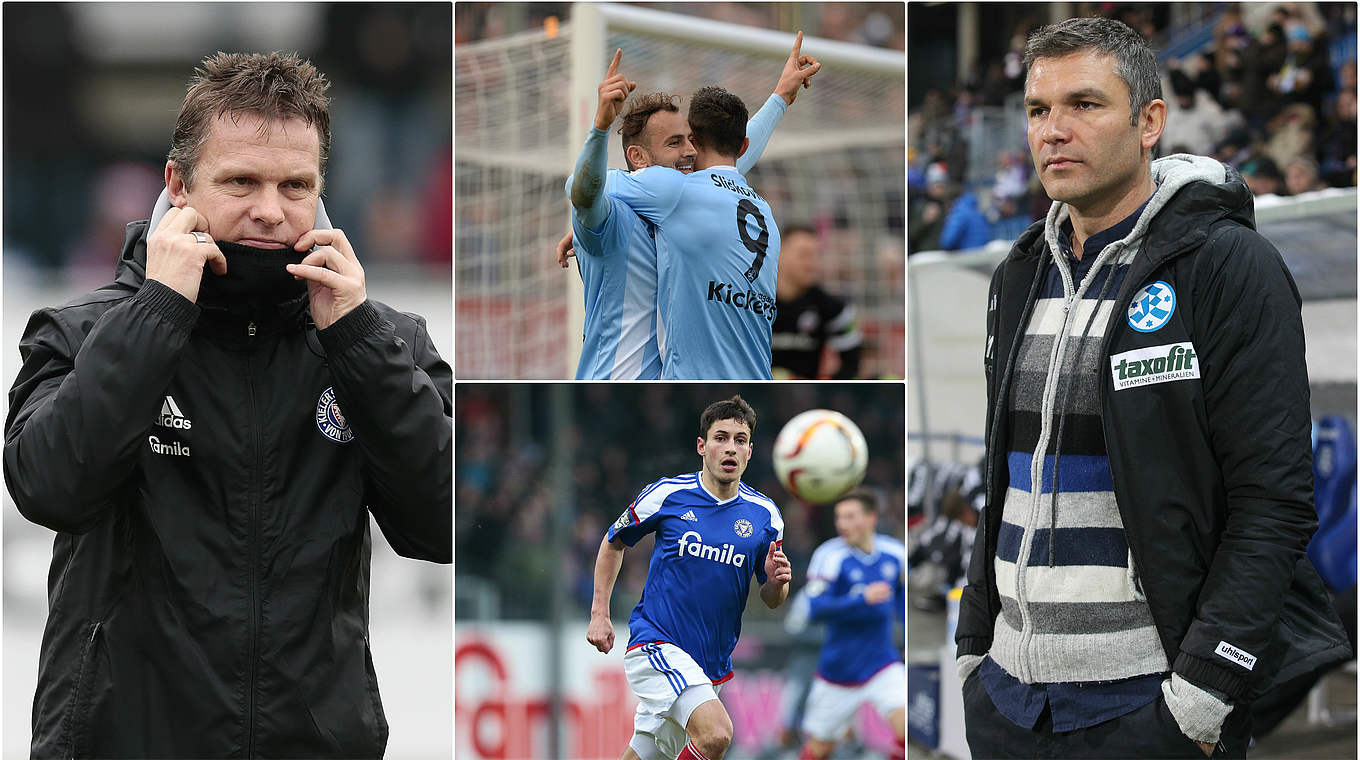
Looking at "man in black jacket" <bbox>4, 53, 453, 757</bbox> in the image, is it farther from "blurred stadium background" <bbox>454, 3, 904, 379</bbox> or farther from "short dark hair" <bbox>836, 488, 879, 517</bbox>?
"short dark hair" <bbox>836, 488, 879, 517</bbox>

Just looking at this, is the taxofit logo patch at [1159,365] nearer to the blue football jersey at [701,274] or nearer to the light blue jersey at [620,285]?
the blue football jersey at [701,274]

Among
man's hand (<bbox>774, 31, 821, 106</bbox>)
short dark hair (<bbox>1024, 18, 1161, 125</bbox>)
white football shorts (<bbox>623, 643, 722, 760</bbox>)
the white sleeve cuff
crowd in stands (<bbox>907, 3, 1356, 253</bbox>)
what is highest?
crowd in stands (<bbox>907, 3, 1356, 253</bbox>)

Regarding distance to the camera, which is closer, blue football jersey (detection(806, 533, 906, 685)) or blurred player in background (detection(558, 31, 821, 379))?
blurred player in background (detection(558, 31, 821, 379))

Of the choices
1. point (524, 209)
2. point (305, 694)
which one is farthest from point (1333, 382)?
point (305, 694)

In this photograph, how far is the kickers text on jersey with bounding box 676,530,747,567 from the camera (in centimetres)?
307

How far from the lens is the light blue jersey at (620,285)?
3.23m

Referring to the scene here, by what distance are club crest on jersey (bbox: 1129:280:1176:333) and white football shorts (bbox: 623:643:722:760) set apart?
1.45m

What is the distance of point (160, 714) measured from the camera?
2057mm

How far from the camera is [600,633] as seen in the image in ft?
10.7

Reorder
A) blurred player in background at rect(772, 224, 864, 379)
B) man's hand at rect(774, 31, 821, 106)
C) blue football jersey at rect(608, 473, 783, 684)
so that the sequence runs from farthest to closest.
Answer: blurred player in background at rect(772, 224, 864, 379) < man's hand at rect(774, 31, 821, 106) < blue football jersey at rect(608, 473, 783, 684)

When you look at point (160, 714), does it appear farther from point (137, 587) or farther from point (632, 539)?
point (632, 539)

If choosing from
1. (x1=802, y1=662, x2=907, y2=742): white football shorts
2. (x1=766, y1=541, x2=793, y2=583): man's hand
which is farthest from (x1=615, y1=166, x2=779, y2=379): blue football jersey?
(x1=802, y1=662, x2=907, y2=742): white football shorts

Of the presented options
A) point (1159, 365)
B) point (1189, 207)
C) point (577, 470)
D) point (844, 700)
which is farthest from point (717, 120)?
point (844, 700)

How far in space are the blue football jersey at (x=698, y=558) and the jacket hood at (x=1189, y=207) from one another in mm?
1190
